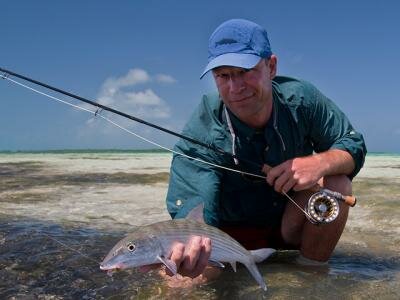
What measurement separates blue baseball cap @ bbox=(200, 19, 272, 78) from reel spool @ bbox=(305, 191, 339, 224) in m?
1.16

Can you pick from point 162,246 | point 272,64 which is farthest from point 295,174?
point 162,246

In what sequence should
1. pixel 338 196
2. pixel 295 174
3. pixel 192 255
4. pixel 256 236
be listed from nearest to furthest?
pixel 192 255 → pixel 295 174 → pixel 338 196 → pixel 256 236

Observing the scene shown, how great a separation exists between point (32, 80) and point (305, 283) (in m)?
2.79

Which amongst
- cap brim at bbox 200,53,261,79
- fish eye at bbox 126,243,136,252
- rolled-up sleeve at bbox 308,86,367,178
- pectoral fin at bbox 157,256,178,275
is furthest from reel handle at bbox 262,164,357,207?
fish eye at bbox 126,243,136,252

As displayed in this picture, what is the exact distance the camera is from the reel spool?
3.73 meters

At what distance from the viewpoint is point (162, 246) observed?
8.90 ft

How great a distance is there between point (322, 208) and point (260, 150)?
0.67 metres

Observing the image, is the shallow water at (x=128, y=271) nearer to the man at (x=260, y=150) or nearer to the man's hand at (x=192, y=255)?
the man at (x=260, y=150)

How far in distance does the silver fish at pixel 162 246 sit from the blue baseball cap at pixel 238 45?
1.12 meters

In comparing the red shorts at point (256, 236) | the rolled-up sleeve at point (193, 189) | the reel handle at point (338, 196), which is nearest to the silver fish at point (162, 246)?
the rolled-up sleeve at point (193, 189)

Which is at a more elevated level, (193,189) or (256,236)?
(193,189)

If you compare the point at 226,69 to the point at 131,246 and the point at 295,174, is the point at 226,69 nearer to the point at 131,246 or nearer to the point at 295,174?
the point at 295,174

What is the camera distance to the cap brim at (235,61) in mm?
3262

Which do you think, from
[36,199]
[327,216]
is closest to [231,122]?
[327,216]
